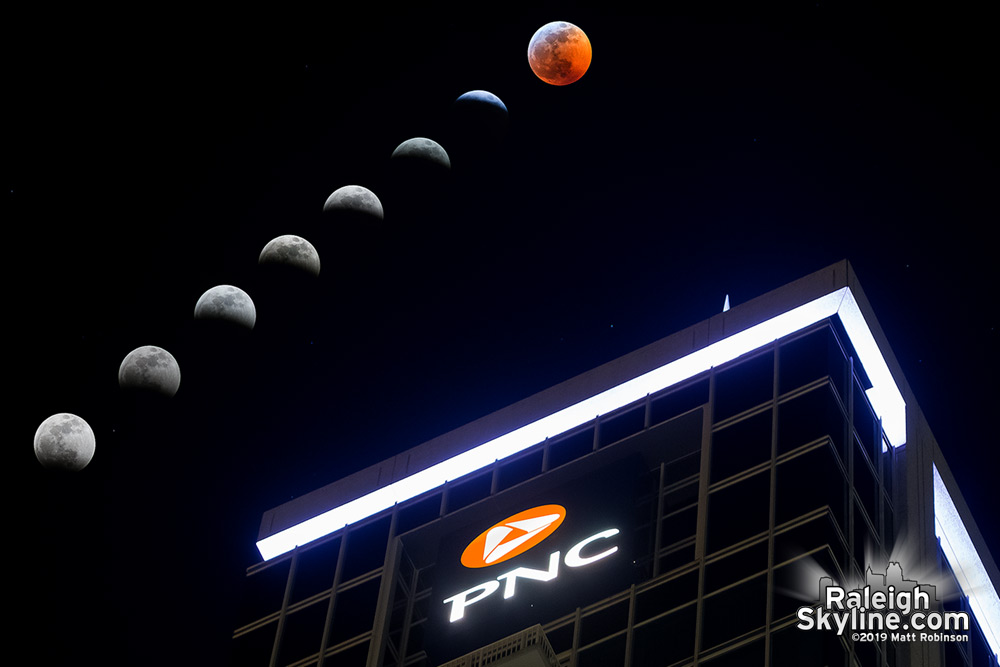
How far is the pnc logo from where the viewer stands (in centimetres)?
4103

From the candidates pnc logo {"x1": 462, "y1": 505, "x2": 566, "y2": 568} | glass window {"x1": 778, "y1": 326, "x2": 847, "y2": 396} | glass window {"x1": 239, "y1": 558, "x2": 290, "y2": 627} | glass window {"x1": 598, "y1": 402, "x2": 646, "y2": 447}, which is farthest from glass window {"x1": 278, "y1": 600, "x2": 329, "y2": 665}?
glass window {"x1": 778, "y1": 326, "x2": 847, "y2": 396}

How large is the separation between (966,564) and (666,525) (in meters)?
10.8

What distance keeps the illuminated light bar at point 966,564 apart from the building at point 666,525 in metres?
0.08

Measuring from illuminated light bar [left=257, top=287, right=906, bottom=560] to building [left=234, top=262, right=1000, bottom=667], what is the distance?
0.06 m

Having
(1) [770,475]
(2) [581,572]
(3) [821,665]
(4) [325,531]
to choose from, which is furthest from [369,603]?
(3) [821,665]

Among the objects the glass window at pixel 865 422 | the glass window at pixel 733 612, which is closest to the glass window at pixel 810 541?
the glass window at pixel 733 612

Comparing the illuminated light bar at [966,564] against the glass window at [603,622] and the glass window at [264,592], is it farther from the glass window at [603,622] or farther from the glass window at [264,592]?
the glass window at [264,592]

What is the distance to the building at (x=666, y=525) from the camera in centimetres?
3497

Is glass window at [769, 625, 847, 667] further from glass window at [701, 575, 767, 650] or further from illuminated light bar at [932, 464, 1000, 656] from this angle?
illuminated light bar at [932, 464, 1000, 656]

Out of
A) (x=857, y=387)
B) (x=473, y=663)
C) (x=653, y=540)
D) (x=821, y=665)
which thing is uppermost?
(x=857, y=387)

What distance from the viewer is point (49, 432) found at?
33.1 metres

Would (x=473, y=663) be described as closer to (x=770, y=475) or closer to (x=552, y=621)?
(x=552, y=621)

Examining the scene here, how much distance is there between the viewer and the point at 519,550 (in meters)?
41.1

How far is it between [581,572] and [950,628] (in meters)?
9.57
